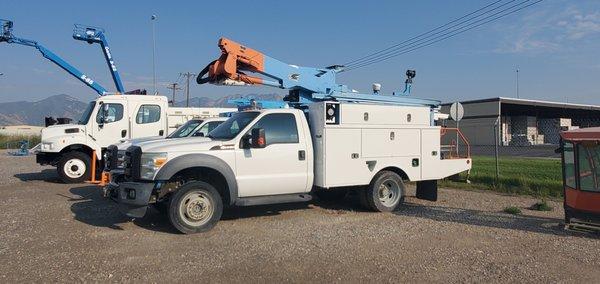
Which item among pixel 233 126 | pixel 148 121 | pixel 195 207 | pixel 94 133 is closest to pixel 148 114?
pixel 148 121

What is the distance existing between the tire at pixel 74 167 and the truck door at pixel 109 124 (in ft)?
2.21

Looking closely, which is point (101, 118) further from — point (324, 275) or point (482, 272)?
point (482, 272)

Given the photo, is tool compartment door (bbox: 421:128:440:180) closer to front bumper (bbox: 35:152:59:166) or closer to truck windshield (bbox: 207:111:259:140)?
truck windshield (bbox: 207:111:259:140)

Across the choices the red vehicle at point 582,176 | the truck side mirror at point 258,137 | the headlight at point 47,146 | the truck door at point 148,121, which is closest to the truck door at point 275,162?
the truck side mirror at point 258,137

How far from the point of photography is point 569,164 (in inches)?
318

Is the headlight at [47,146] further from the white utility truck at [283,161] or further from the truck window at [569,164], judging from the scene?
the truck window at [569,164]

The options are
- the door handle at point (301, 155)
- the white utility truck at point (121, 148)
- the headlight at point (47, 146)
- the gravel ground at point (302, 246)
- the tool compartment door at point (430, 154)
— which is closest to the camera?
the gravel ground at point (302, 246)

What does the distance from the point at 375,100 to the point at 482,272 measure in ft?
21.5

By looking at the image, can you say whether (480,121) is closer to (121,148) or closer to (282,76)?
(282,76)

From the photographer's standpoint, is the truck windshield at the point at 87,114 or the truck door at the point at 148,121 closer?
the truck windshield at the point at 87,114

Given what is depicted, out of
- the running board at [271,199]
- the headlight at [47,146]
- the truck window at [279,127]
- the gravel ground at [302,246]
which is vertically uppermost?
the truck window at [279,127]

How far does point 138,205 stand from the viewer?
7754mm

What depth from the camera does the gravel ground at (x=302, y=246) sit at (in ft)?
19.1

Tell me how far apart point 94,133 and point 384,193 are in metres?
9.43
